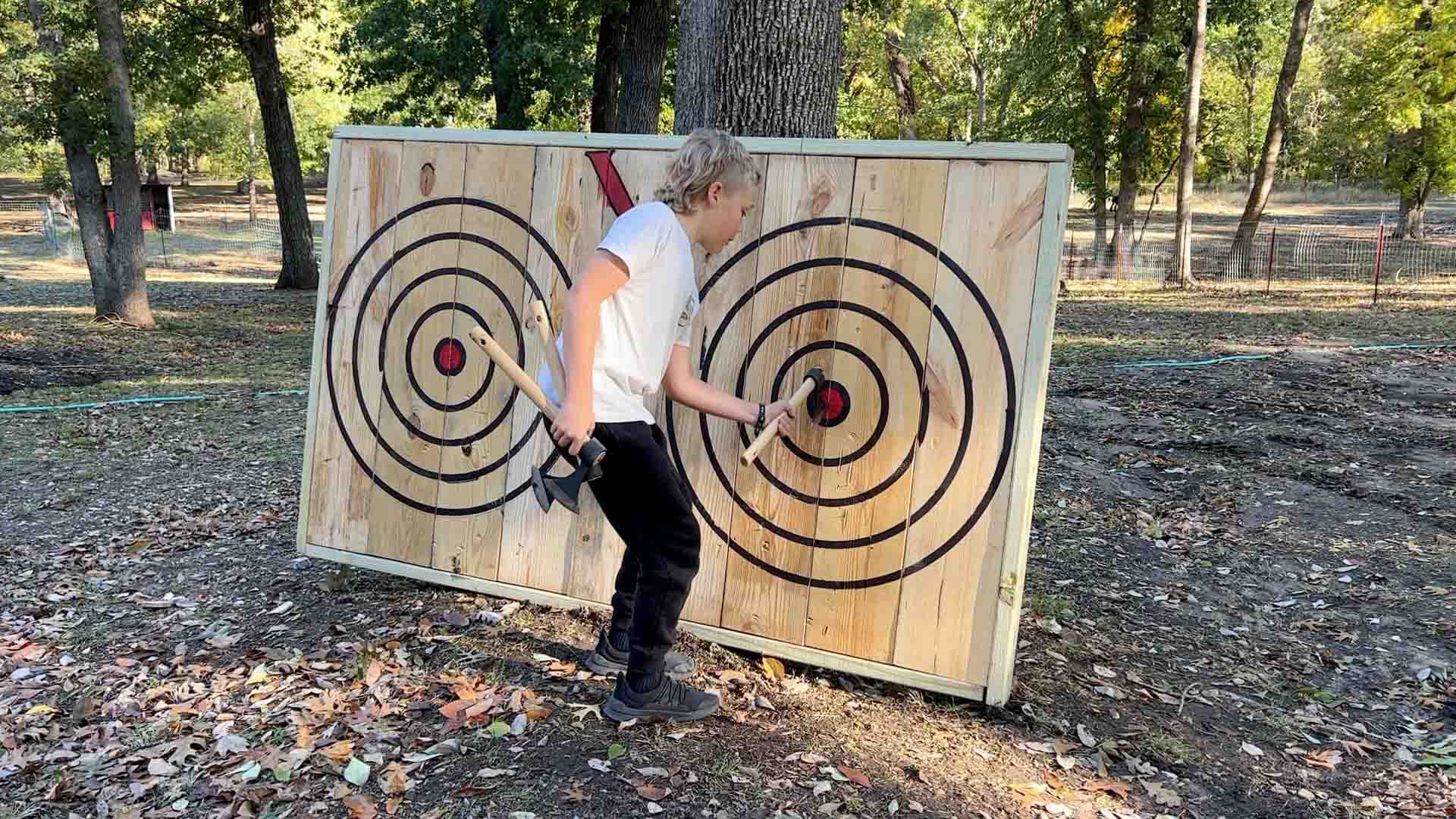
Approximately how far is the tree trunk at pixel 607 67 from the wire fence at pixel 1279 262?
12677 mm

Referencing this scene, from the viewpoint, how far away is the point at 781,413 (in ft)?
11.0

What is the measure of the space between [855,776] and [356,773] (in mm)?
1463

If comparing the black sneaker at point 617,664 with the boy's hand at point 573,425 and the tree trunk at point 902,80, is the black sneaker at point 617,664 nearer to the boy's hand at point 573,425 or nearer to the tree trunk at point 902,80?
the boy's hand at point 573,425

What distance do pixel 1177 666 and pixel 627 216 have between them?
2.81 meters

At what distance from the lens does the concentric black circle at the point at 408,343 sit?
4.04m

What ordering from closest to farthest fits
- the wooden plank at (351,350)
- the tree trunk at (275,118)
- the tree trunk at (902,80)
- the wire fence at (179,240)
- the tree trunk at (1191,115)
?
1. the wooden plank at (351,350)
2. the tree trunk at (275,118)
3. the tree trunk at (1191,115)
4. the wire fence at (179,240)
5. the tree trunk at (902,80)

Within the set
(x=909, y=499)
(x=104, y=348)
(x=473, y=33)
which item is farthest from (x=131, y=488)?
(x=473, y=33)

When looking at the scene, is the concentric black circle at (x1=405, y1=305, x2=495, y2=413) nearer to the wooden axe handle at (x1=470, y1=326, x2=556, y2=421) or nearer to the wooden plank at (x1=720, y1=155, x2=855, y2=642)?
the wooden axe handle at (x1=470, y1=326, x2=556, y2=421)

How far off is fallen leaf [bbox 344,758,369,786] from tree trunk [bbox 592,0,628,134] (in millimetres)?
12934

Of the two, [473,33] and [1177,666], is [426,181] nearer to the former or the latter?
[1177,666]

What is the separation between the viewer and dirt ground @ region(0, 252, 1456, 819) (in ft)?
9.96

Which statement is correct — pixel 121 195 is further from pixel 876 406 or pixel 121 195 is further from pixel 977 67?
pixel 977 67

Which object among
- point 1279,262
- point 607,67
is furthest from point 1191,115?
point 607,67

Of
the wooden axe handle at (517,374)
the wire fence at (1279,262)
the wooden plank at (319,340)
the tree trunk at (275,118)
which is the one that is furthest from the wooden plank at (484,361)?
the wire fence at (1279,262)
